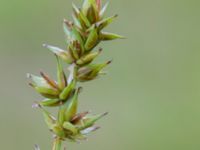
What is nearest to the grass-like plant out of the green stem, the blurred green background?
the green stem

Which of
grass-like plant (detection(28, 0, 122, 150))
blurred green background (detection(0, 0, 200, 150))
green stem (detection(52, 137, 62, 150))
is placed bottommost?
blurred green background (detection(0, 0, 200, 150))

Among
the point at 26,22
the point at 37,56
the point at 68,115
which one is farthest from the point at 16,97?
the point at 68,115

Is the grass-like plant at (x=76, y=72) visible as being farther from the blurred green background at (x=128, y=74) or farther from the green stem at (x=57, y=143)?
the blurred green background at (x=128, y=74)

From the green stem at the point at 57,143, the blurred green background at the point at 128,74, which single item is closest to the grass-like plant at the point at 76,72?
the green stem at the point at 57,143

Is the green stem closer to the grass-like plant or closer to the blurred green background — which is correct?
the grass-like plant

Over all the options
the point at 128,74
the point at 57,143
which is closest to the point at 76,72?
the point at 57,143

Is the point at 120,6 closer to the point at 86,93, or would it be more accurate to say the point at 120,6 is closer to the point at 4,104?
the point at 86,93
